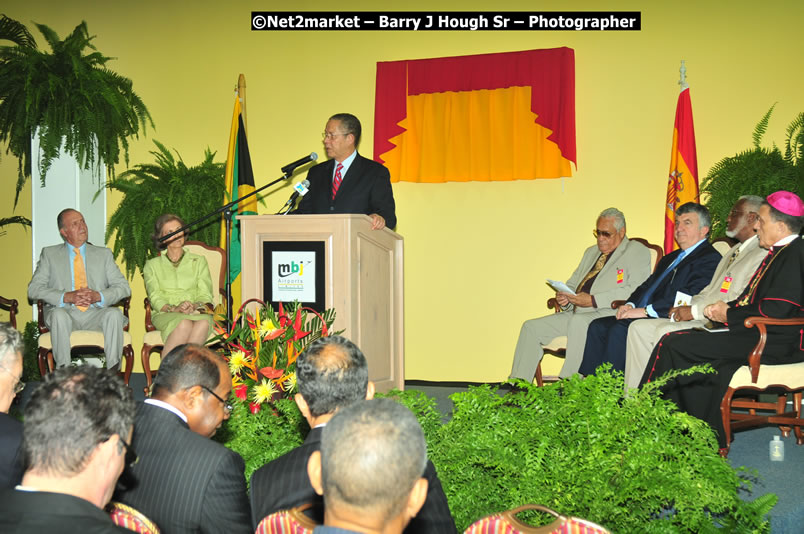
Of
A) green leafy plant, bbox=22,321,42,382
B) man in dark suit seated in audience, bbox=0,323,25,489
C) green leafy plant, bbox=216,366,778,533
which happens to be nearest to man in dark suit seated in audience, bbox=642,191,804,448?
green leafy plant, bbox=216,366,778,533

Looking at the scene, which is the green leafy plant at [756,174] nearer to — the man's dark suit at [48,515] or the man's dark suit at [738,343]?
the man's dark suit at [738,343]

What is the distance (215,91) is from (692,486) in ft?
19.6

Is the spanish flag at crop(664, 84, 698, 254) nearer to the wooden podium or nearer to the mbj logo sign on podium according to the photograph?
the wooden podium

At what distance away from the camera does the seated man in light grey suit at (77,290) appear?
5671 mm

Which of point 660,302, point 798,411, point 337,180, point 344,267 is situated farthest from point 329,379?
point 660,302

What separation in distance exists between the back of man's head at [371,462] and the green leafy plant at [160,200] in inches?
227

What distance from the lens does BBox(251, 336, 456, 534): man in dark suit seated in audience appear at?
1.66 metres

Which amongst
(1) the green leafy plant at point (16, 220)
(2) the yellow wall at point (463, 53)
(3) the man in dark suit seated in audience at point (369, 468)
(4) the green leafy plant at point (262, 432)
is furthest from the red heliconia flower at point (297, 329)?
(1) the green leafy plant at point (16, 220)

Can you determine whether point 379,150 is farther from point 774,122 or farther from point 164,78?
point 774,122

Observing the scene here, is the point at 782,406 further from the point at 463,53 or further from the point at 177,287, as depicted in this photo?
the point at 177,287

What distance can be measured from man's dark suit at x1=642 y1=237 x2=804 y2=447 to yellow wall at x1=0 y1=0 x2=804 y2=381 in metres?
2.11

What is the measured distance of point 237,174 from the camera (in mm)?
6418

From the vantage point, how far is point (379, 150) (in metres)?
6.63

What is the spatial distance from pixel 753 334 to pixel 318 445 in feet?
10.6
